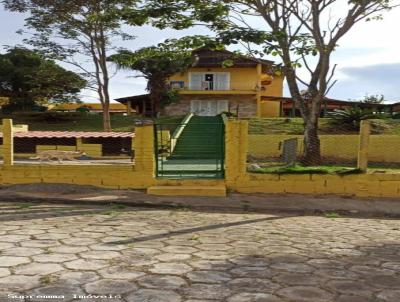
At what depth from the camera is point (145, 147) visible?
968cm

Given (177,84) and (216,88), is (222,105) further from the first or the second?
(177,84)

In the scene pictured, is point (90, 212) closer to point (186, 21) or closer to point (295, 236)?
point (295, 236)

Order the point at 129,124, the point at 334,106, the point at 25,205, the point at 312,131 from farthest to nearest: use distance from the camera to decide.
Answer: the point at 334,106
the point at 129,124
the point at 312,131
the point at 25,205

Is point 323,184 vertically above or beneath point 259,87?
beneath

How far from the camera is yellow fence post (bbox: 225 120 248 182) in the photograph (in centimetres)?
971

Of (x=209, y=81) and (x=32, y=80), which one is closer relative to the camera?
(x=32, y=80)

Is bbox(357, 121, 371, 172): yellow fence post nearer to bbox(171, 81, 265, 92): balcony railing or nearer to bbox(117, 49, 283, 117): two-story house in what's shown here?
bbox(117, 49, 283, 117): two-story house

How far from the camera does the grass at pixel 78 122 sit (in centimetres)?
2981

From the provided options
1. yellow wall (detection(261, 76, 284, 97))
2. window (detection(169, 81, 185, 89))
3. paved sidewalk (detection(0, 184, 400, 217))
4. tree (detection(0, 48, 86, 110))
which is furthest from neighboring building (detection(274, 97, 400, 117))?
paved sidewalk (detection(0, 184, 400, 217))

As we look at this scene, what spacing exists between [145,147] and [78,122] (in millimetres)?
24012

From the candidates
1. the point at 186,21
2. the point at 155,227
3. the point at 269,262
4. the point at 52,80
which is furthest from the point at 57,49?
the point at 269,262

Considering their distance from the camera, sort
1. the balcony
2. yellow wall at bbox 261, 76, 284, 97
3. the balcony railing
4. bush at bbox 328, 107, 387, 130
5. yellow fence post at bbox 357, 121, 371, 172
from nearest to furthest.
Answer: yellow fence post at bbox 357, 121, 371, 172, bush at bbox 328, 107, 387, 130, the balcony, the balcony railing, yellow wall at bbox 261, 76, 284, 97

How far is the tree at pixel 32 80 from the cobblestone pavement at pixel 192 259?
2389 cm

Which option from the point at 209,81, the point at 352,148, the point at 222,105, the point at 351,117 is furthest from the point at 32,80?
the point at 352,148
